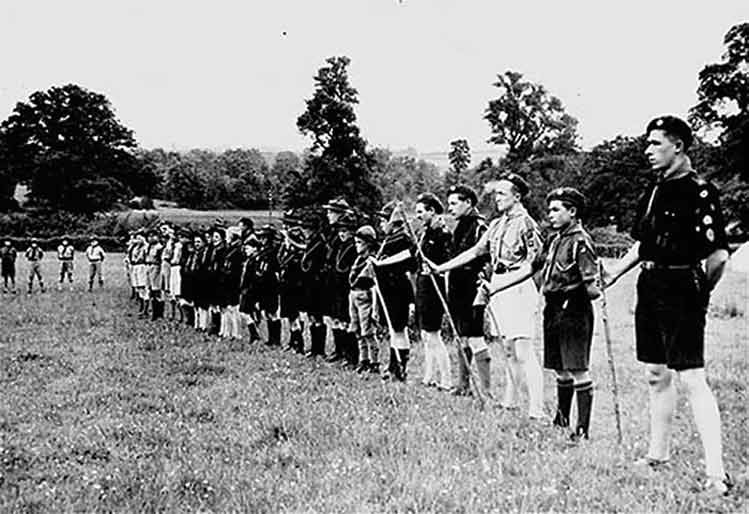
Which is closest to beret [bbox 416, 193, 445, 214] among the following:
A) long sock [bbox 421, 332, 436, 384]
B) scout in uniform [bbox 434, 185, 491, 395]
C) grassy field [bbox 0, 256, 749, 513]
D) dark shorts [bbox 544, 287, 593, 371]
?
scout in uniform [bbox 434, 185, 491, 395]

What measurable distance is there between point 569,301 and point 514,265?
109 cm

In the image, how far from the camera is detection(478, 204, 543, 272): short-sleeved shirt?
920cm

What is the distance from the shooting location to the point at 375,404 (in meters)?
9.52

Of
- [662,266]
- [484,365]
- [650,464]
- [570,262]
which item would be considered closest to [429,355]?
[484,365]

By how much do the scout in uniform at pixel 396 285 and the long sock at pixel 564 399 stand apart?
12.1 feet

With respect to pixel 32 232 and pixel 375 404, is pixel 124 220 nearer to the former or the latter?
pixel 32 232

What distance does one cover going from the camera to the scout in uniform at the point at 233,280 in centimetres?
1730

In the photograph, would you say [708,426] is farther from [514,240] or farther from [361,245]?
[361,245]

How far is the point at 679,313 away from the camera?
6320mm

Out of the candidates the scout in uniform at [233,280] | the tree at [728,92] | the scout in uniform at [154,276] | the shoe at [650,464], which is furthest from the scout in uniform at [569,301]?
the tree at [728,92]

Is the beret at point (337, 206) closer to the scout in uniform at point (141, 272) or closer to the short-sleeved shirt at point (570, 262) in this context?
the short-sleeved shirt at point (570, 262)

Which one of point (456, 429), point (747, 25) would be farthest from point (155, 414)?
point (747, 25)

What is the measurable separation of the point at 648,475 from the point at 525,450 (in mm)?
1123

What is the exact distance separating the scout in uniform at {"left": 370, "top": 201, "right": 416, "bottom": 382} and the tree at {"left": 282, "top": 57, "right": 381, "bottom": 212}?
60.0m
